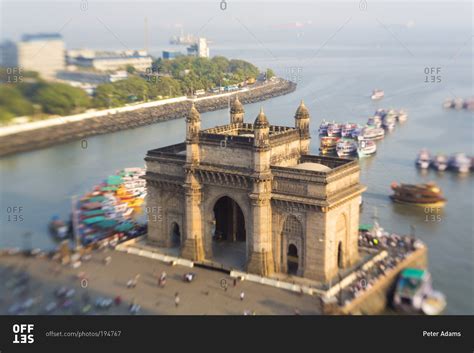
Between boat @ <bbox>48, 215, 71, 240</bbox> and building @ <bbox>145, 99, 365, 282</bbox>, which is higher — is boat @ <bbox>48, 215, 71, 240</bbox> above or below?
below

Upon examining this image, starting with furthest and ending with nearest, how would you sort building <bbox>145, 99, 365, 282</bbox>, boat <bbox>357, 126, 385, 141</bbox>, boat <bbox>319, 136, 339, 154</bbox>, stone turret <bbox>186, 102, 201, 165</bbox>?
boat <bbox>319, 136, 339, 154</bbox> < boat <bbox>357, 126, 385, 141</bbox> < stone turret <bbox>186, 102, 201, 165</bbox> < building <bbox>145, 99, 365, 282</bbox>

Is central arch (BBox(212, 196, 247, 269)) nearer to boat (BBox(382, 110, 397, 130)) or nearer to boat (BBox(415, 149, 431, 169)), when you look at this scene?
boat (BBox(415, 149, 431, 169))

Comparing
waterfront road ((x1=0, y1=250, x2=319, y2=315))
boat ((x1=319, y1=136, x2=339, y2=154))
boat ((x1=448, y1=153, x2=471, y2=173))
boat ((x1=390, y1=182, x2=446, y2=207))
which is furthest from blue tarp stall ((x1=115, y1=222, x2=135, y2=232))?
boat ((x1=319, y1=136, x2=339, y2=154))

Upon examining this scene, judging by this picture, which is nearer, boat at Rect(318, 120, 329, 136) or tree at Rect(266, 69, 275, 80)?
boat at Rect(318, 120, 329, 136)

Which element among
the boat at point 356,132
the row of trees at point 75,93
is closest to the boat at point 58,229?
the row of trees at point 75,93

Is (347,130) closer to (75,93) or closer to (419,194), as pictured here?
(419,194)
